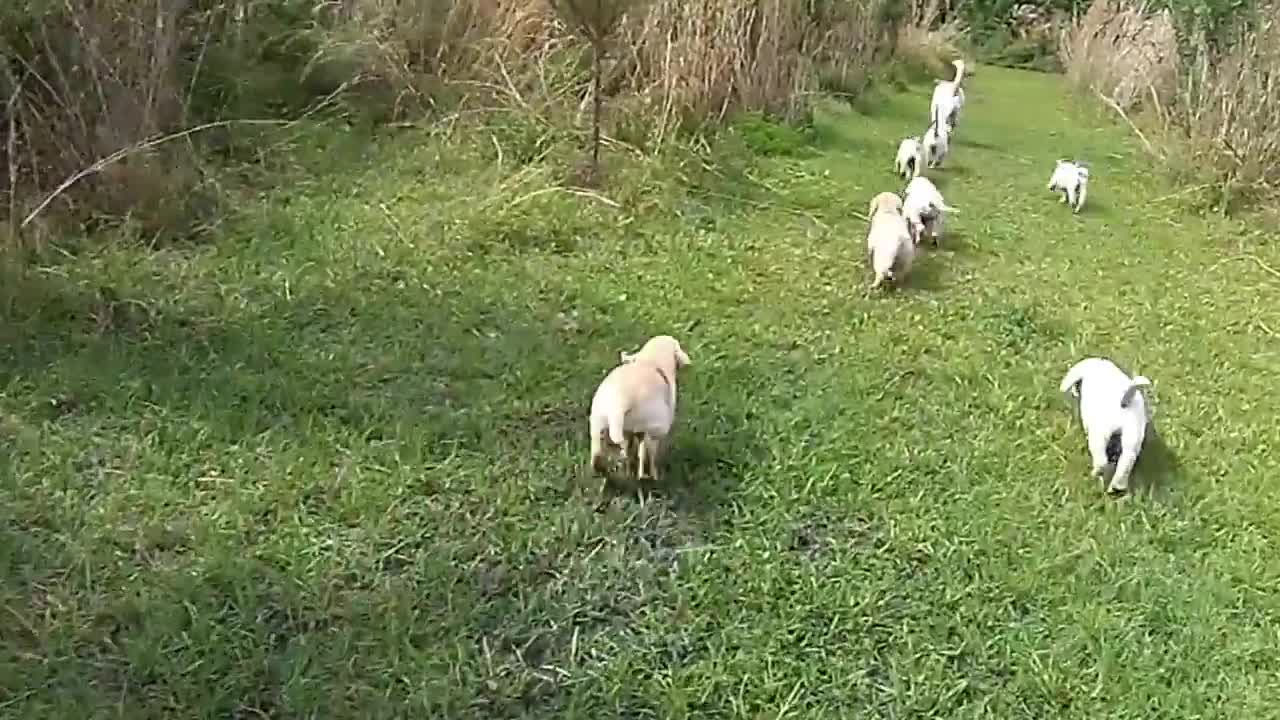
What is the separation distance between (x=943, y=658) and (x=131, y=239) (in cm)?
286

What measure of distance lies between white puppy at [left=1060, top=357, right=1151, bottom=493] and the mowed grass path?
7 centimetres

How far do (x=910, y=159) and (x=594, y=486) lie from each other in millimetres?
3501

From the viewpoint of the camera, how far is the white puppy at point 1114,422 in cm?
267

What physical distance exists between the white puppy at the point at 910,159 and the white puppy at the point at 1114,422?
9.51 feet

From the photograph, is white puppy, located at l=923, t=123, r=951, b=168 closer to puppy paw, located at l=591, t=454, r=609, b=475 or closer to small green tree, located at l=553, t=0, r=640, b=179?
small green tree, located at l=553, t=0, r=640, b=179

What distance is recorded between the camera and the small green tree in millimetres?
4730

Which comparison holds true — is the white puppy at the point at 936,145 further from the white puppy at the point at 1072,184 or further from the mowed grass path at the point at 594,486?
the mowed grass path at the point at 594,486

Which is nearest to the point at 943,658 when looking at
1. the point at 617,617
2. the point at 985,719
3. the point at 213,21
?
the point at 985,719

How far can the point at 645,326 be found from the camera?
357 centimetres

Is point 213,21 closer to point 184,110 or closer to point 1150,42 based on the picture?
point 184,110

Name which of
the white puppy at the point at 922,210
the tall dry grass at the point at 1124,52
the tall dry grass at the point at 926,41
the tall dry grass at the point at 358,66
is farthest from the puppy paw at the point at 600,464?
the tall dry grass at the point at 926,41

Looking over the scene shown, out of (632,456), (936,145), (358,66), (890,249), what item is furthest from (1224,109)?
(632,456)

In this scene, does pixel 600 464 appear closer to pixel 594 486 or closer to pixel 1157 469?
pixel 594 486

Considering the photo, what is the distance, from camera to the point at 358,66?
5.68 metres
